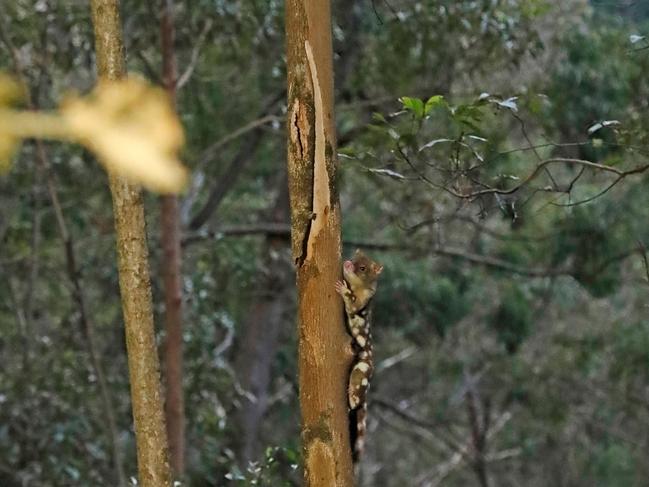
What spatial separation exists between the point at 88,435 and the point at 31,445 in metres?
0.52

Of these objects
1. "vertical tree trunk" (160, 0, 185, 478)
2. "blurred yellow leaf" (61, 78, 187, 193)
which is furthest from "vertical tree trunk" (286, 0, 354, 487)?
"vertical tree trunk" (160, 0, 185, 478)

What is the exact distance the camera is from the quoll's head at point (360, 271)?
10.9ft

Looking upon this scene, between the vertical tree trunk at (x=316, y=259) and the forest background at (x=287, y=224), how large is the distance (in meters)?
0.64

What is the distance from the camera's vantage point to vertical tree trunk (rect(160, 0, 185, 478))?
656 cm

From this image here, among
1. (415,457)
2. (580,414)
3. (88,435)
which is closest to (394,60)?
(88,435)

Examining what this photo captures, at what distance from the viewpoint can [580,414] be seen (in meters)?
11.8

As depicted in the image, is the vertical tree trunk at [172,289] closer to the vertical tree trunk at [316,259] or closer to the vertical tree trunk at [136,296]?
the vertical tree trunk at [136,296]

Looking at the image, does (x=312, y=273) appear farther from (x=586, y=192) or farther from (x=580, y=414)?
(x=580, y=414)

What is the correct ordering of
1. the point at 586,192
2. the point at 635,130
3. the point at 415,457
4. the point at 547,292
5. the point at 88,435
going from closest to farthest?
the point at 635,130
the point at 88,435
the point at 586,192
the point at 547,292
the point at 415,457

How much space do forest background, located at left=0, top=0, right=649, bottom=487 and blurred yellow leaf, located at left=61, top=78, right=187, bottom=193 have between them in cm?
269

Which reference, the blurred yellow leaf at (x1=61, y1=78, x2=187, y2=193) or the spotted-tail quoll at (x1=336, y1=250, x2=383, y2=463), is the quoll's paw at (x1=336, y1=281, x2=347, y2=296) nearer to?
the spotted-tail quoll at (x1=336, y1=250, x2=383, y2=463)

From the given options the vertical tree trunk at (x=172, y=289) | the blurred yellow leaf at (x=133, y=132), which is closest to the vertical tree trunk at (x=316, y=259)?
the blurred yellow leaf at (x=133, y=132)

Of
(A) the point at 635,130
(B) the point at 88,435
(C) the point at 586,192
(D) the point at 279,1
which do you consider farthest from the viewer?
(C) the point at 586,192

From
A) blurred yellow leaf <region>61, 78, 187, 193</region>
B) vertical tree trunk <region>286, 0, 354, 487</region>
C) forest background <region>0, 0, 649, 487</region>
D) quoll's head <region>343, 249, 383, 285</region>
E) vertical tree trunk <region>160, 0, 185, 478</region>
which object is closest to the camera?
blurred yellow leaf <region>61, 78, 187, 193</region>
